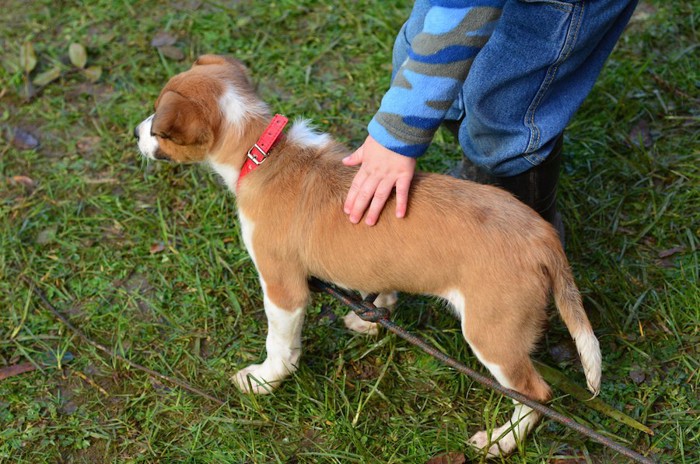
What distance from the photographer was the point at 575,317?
2797mm

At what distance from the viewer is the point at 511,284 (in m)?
2.67

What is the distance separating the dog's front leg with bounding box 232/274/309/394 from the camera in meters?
3.14

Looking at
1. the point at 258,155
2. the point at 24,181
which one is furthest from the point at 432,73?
the point at 24,181

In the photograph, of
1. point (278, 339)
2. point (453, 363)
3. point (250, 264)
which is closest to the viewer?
point (453, 363)

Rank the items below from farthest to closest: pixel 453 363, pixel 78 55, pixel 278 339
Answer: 1. pixel 78 55
2. pixel 278 339
3. pixel 453 363

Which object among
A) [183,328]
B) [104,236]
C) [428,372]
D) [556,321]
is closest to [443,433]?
[428,372]

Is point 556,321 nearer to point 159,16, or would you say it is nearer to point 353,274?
point 353,274

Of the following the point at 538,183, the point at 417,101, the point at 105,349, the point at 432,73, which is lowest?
the point at 105,349

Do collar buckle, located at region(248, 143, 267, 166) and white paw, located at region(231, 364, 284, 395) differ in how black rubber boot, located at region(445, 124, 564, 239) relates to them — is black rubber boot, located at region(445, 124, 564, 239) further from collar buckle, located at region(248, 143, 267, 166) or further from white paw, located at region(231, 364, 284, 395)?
white paw, located at region(231, 364, 284, 395)

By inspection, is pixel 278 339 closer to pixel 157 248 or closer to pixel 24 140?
pixel 157 248

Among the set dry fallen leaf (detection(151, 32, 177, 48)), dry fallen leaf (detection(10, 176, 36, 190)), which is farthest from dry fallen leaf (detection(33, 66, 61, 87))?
dry fallen leaf (detection(10, 176, 36, 190))

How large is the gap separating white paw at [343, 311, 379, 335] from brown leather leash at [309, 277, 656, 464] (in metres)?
Result: 0.49

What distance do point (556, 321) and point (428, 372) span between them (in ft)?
2.36

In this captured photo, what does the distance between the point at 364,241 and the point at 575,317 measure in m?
0.87
